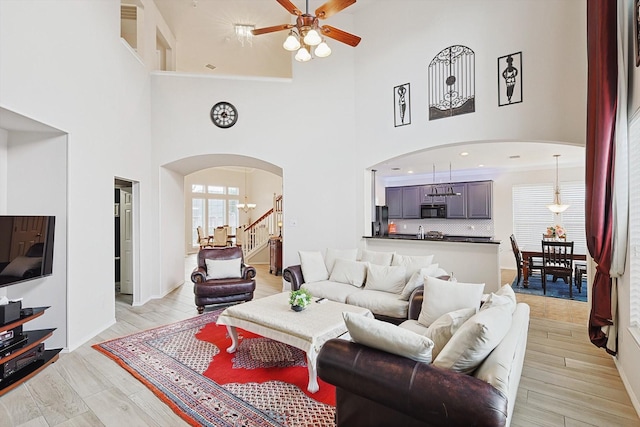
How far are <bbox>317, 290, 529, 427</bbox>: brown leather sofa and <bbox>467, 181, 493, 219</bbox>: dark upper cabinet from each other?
6903mm

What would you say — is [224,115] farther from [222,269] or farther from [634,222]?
[634,222]

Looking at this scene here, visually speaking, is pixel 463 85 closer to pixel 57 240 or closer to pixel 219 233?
pixel 57 240

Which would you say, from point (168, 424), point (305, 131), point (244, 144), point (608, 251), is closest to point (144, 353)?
point (168, 424)

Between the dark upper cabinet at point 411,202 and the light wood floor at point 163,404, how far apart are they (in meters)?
5.57

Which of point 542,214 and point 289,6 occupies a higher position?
point 289,6

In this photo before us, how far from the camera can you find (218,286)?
455 cm

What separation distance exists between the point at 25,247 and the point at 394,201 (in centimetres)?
835

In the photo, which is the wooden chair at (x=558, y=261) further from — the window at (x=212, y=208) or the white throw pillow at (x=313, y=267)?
the window at (x=212, y=208)

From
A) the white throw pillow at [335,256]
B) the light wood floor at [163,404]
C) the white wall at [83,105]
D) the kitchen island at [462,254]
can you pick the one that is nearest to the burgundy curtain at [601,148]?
the light wood floor at [163,404]

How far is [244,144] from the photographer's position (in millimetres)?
5617

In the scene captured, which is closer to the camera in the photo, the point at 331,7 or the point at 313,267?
the point at 331,7

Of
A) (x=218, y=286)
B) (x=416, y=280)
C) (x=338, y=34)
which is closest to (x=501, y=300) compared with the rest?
(x=416, y=280)

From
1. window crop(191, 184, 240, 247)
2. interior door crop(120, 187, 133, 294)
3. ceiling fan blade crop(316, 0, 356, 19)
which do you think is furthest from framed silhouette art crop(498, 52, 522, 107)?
window crop(191, 184, 240, 247)

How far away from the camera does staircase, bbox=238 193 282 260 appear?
29.3ft
